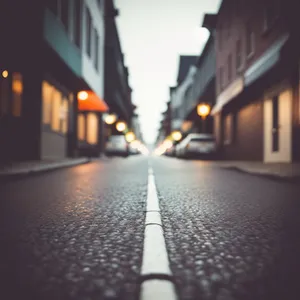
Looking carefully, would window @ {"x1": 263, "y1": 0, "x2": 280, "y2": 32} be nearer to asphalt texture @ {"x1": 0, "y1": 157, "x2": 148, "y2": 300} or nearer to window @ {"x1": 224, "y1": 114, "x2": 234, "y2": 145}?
window @ {"x1": 224, "y1": 114, "x2": 234, "y2": 145}

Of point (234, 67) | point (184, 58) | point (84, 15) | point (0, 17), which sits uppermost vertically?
point (184, 58)

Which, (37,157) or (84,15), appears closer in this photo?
(37,157)

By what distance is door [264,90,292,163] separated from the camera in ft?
45.0

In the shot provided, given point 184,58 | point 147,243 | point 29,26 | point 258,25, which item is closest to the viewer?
point 147,243

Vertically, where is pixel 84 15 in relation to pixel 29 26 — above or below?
above

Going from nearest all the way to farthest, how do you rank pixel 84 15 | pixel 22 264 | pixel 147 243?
pixel 22 264 < pixel 147 243 < pixel 84 15

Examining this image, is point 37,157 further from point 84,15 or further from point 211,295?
point 211,295

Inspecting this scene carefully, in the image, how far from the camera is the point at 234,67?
21.8 metres

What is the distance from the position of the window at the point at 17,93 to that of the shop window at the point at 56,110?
8.48 feet

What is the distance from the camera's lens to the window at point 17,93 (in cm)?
1373

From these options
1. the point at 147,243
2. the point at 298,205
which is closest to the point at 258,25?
the point at 298,205

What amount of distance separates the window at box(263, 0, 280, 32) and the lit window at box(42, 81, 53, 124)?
9.06 m

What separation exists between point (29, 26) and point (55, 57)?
7.08ft

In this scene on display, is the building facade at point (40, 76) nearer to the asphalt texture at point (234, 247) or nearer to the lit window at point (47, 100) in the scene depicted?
the lit window at point (47, 100)
